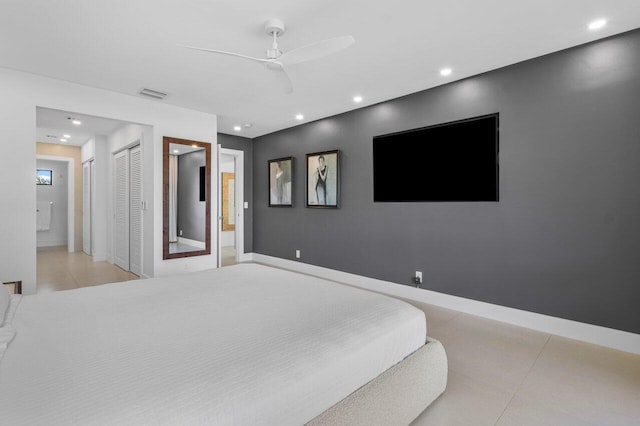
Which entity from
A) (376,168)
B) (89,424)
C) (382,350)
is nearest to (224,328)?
(89,424)

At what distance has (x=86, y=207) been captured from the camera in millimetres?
6758

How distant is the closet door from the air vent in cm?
372

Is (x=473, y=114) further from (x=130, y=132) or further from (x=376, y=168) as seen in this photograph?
(x=130, y=132)

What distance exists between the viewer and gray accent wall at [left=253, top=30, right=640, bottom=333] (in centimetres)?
250

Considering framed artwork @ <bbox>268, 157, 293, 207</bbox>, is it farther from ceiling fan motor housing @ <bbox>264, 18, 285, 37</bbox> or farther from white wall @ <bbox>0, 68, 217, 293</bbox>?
ceiling fan motor housing @ <bbox>264, 18, 285, 37</bbox>

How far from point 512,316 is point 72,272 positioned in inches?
244

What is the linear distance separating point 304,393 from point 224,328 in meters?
0.54

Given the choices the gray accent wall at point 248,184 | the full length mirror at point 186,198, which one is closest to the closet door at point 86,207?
the gray accent wall at point 248,184

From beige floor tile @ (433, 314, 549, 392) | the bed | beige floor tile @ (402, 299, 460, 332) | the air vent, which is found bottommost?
beige floor tile @ (433, 314, 549, 392)

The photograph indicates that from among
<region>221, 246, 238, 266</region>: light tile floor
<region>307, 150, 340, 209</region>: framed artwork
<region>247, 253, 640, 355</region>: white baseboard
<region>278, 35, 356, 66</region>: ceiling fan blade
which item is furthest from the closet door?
<region>278, 35, 356, 66</region>: ceiling fan blade

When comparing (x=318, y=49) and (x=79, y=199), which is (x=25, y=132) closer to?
(x=318, y=49)

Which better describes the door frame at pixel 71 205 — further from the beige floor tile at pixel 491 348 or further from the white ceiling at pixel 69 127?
the beige floor tile at pixel 491 348

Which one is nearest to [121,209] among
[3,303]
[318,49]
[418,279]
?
[3,303]

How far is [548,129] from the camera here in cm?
284
